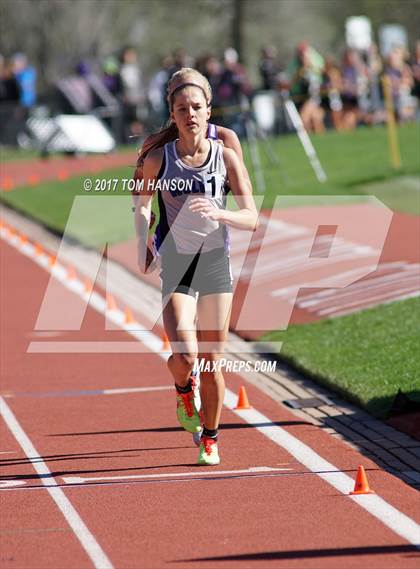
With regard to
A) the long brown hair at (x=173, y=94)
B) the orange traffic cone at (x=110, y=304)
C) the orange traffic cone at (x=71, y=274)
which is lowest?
the long brown hair at (x=173, y=94)

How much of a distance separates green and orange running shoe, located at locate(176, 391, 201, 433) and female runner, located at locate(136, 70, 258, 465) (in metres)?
0.18

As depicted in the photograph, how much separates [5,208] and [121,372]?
16.6 metres

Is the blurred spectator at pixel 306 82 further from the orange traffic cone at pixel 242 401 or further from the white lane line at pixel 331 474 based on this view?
the orange traffic cone at pixel 242 401

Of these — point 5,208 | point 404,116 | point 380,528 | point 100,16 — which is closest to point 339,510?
point 380,528

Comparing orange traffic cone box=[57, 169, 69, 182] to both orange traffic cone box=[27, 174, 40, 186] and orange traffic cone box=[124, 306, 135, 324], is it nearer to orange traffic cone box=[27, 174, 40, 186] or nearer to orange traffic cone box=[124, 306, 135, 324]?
orange traffic cone box=[27, 174, 40, 186]

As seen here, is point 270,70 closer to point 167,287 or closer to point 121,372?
point 121,372

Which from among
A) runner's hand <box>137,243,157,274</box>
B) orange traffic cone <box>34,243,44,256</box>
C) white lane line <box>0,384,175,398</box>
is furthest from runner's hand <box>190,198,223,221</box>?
orange traffic cone <box>34,243,44,256</box>

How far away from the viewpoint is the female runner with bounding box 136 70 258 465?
902 cm

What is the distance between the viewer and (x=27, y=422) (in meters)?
11.8

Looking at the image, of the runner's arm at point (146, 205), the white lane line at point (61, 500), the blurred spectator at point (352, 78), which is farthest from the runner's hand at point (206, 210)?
the blurred spectator at point (352, 78)

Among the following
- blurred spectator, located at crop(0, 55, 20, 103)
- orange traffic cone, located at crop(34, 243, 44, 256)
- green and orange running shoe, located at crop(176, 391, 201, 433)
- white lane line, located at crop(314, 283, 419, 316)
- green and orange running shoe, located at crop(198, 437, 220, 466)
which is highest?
blurred spectator, located at crop(0, 55, 20, 103)

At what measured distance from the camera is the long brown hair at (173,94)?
9039mm

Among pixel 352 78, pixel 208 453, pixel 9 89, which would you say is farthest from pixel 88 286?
pixel 9 89

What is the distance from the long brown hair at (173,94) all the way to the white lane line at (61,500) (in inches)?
84.3
